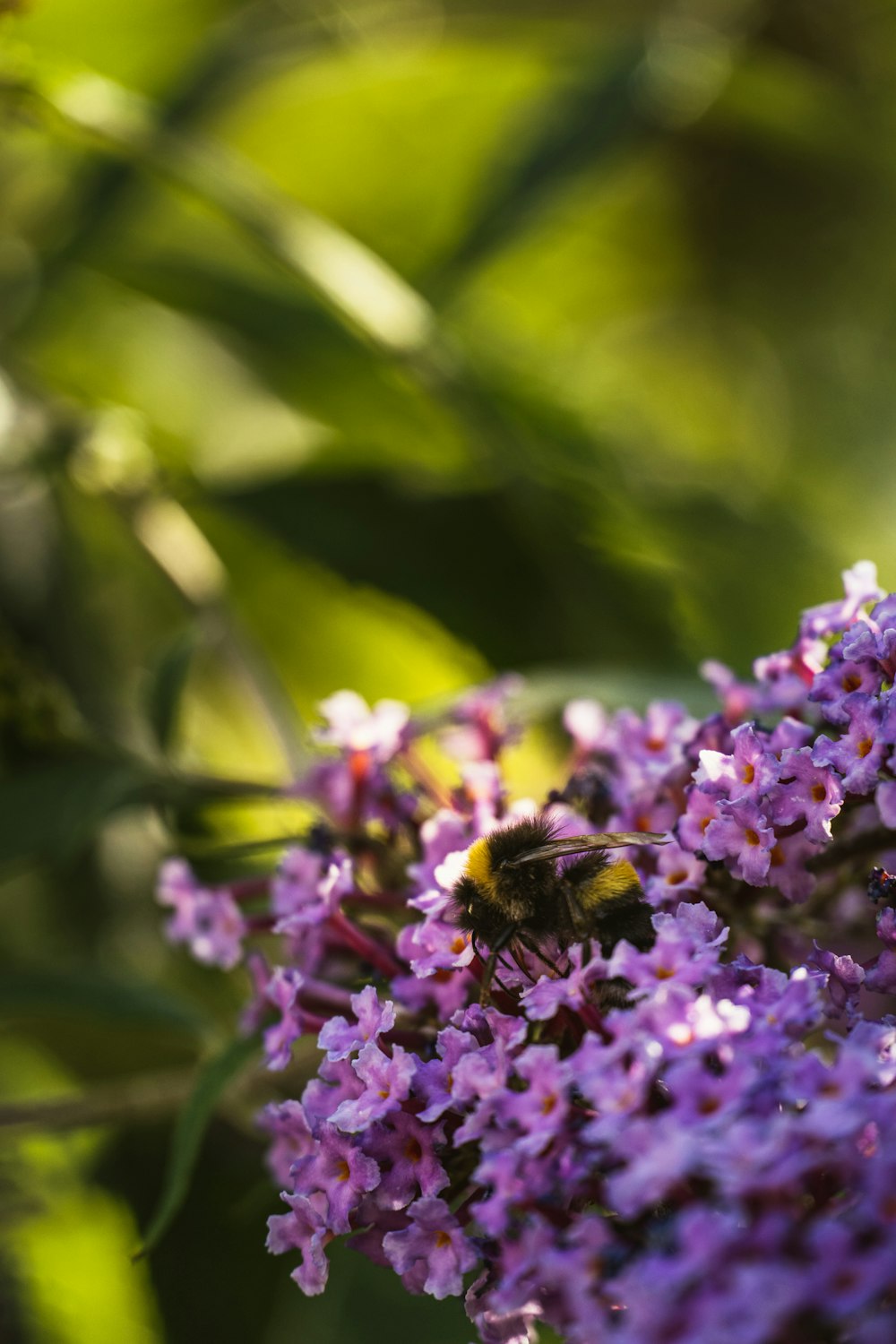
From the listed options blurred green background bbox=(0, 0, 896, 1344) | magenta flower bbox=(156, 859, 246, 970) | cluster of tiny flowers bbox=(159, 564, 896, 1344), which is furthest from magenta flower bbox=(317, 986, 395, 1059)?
blurred green background bbox=(0, 0, 896, 1344)

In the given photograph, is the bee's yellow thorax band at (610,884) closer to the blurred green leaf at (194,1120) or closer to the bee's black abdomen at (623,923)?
the bee's black abdomen at (623,923)

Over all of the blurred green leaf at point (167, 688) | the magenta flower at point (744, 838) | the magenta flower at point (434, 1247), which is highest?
the blurred green leaf at point (167, 688)

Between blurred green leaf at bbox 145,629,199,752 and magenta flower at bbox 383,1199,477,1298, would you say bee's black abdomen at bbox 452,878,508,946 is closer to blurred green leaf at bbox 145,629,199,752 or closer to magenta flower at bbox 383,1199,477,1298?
magenta flower at bbox 383,1199,477,1298

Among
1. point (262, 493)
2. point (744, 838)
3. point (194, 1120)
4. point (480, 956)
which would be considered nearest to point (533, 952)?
point (480, 956)

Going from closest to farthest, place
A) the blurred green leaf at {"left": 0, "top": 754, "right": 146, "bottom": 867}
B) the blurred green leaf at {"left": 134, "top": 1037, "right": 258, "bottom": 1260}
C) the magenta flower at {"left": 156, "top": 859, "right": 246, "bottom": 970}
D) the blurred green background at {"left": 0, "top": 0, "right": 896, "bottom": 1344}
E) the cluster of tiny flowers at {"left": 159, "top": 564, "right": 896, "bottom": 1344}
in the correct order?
the cluster of tiny flowers at {"left": 159, "top": 564, "right": 896, "bottom": 1344} → the blurred green leaf at {"left": 134, "top": 1037, "right": 258, "bottom": 1260} → the magenta flower at {"left": 156, "top": 859, "right": 246, "bottom": 970} → the blurred green leaf at {"left": 0, "top": 754, "right": 146, "bottom": 867} → the blurred green background at {"left": 0, "top": 0, "right": 896, "bottom": 1344}

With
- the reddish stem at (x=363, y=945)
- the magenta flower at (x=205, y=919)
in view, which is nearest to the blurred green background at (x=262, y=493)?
the magenta flower at (x=205, y=919)

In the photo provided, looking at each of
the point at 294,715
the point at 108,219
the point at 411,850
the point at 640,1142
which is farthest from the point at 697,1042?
the point at 108,219
